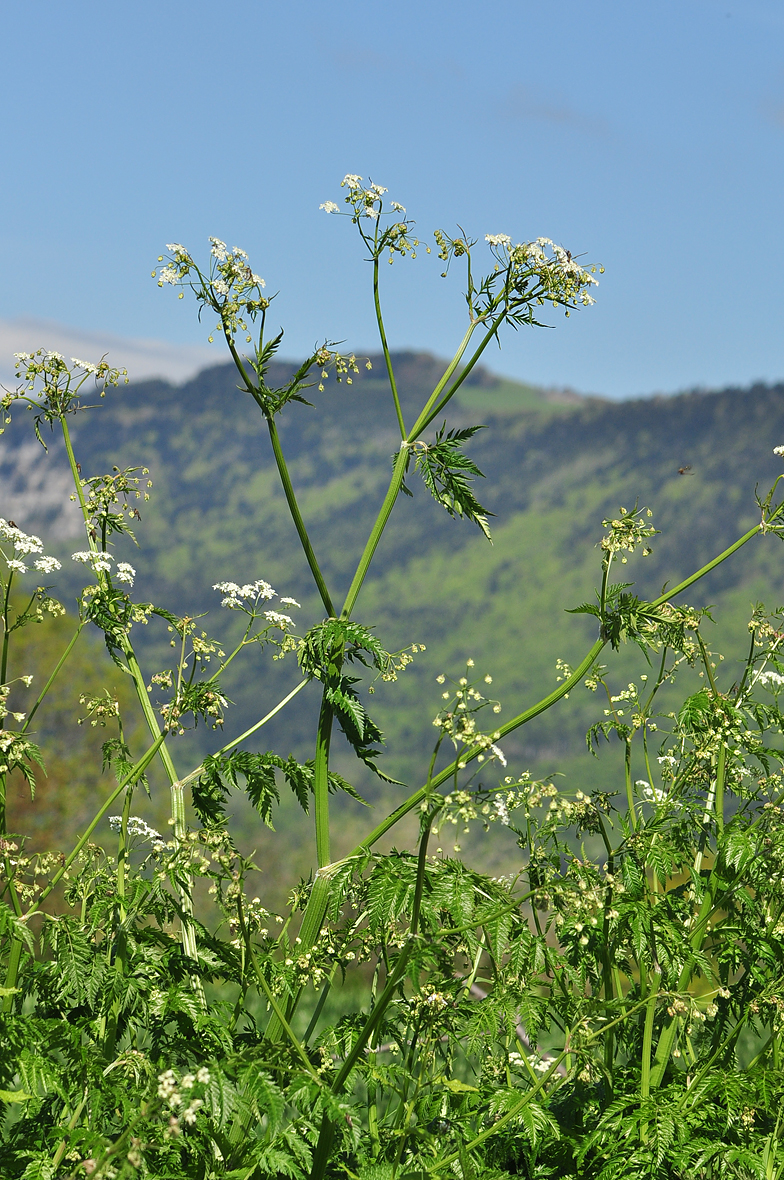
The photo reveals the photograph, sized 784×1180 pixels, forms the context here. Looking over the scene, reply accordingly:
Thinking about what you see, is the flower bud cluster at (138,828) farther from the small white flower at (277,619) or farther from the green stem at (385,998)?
the green stem at (385,998)

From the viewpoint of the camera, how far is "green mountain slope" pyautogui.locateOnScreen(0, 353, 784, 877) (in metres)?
91.8

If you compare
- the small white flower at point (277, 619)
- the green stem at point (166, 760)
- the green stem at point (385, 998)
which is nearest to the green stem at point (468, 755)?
the green stem at point (385, 998)

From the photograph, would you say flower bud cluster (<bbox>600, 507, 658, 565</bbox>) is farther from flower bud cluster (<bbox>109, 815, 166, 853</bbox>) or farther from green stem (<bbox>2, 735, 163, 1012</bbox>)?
flower bud cluster (<bbox>109, 815, 166, 853</bbox>)

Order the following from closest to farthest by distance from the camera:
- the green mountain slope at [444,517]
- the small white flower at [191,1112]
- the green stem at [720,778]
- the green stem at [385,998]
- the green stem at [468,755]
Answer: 1. the small white flower at [191,1112]
2. the green stem at [385,998]
3. the green stem at [468,755]
4. the green stem at [720,778]
5. the green mountain slope at [444,517]

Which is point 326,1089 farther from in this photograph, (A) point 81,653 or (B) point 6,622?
(A) point 81,653

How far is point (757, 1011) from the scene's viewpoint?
3.46 meters

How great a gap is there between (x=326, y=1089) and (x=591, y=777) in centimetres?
6346

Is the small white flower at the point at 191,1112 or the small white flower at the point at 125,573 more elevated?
the small white flower at the point at 125,573

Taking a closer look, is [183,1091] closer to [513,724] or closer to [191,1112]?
[191,1112]

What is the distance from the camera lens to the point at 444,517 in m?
122

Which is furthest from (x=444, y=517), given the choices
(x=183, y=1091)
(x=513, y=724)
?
(x=183, y=1091)

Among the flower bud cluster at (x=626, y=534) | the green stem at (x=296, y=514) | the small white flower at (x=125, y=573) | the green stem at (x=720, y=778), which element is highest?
the flower bud cluster at (x=626, y=534)

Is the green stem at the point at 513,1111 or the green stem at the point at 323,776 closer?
the green stem at the point at 513,1111

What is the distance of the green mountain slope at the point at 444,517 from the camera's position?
9175 centimetres
